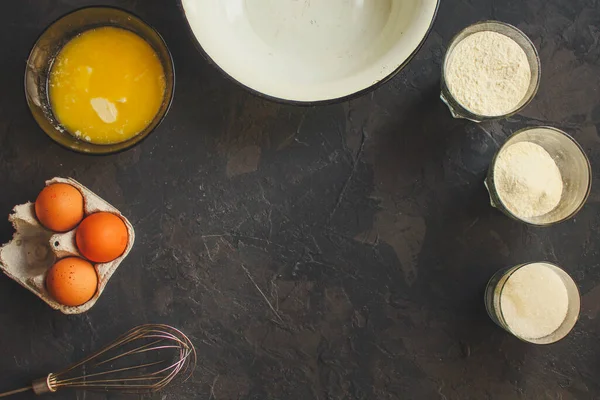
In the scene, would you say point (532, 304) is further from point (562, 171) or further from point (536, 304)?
point (562, 171)

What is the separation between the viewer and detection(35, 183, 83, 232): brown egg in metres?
1.10

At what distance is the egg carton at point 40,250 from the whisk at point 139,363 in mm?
128

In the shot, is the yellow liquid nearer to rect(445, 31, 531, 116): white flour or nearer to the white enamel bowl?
the white enamel bowl

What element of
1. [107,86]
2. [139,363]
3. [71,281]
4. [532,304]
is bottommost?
[139,363]

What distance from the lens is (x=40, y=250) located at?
3.89 feet

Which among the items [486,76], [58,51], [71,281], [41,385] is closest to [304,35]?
[486,76]

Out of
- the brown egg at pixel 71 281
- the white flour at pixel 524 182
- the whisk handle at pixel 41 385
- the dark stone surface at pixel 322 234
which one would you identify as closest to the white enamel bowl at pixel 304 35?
the dark stone surface at pixel 322 234

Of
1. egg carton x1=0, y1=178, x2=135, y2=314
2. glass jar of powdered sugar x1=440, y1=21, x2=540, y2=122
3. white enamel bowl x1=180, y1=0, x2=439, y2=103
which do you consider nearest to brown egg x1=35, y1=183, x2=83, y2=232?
egg carton x1=0, y1=178, x2=135, y2=314

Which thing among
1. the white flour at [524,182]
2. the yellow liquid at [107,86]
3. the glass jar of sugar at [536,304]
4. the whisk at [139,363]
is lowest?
the whisk at [139,363]

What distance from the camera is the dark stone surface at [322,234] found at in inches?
48.2

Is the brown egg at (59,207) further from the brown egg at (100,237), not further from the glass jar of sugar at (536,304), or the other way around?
the glass jar of sugar at (536,304)

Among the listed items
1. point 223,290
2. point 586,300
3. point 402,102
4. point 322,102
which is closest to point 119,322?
point 223,290

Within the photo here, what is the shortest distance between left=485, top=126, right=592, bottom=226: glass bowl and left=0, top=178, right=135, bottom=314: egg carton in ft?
2.48

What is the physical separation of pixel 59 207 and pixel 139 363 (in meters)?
0.37
